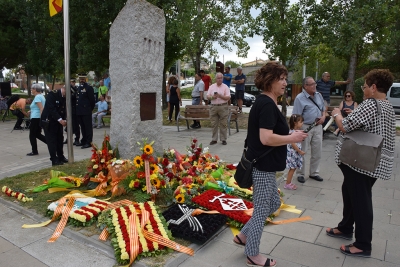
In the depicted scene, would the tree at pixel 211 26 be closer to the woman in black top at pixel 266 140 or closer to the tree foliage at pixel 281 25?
the tree foliage at pixel 281 25

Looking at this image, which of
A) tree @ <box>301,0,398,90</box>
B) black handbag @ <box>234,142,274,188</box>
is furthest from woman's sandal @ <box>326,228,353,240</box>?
tree @ <box>301,0,398,90</box>

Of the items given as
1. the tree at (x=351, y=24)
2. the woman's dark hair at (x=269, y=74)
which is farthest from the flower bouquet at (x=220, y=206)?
the tree at (x=351, y=24)

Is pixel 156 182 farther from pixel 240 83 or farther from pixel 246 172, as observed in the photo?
pixel 240 83

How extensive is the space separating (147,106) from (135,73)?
1.95ft

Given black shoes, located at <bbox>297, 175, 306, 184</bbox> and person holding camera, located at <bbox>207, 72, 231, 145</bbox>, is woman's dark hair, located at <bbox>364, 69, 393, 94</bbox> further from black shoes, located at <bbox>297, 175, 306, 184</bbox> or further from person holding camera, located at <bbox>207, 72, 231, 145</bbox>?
person holding camera, located at <bbox>207, 72, 231, 145</bbox>

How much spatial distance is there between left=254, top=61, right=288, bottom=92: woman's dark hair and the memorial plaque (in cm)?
277

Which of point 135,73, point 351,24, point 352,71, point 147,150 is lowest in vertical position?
point 147,150

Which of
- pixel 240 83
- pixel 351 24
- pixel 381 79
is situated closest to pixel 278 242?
pixel 381 79

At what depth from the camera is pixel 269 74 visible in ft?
9.70

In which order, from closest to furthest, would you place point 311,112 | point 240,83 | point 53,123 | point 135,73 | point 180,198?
point 180,198 < point 135,73 < point 311,112 < point 53,123 < point 240,83

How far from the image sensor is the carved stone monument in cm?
516

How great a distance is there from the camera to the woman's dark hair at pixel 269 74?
2.95 metres

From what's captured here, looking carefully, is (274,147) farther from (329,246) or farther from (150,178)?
(150,178)

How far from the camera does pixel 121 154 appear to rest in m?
5.45
